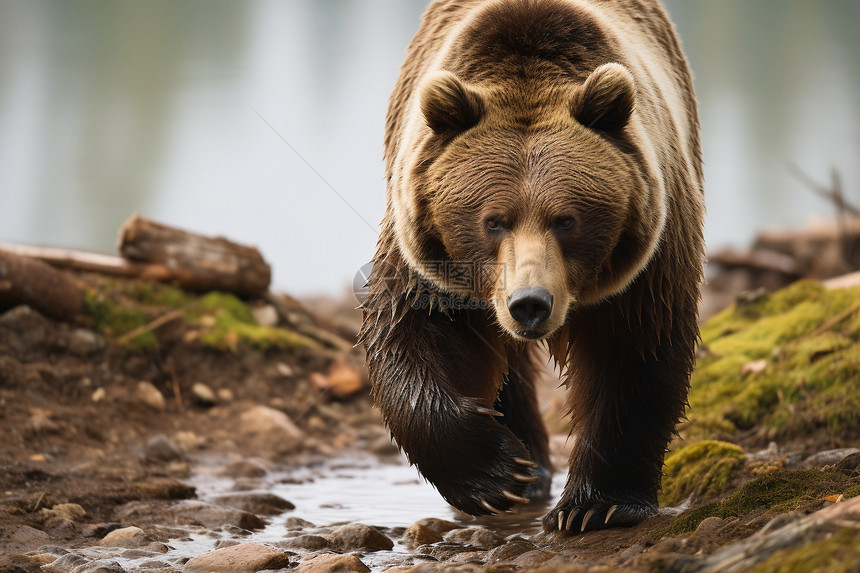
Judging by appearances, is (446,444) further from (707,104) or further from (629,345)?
(707,104)

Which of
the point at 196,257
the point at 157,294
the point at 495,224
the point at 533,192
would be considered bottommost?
the point at 157,294

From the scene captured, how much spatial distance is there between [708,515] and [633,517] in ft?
2.54

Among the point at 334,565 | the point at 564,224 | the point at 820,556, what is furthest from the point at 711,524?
the point at 334,565

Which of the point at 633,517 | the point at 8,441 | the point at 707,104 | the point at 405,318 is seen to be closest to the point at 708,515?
the point at 633,517

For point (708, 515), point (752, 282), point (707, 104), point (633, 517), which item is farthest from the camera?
point (707, 104)

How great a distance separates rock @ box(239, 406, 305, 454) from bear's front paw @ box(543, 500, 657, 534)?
3430 millimetres

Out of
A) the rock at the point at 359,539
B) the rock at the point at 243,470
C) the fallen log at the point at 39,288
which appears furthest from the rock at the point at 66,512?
the fallen log at the point at 39,288

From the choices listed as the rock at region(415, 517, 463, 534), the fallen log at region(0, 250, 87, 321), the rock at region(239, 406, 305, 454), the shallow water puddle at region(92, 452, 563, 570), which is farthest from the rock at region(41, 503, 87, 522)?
the fallen log at region(0, 250, 87, 321)

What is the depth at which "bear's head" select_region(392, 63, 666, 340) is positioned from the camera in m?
4.20

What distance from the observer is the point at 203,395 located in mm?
8125

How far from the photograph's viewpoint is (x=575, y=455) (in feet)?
17.1

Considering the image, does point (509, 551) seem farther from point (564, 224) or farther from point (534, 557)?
point (564, 224)

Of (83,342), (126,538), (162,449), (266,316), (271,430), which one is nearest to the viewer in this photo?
(126,538)

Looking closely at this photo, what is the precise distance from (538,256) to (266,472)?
3.98 meters
